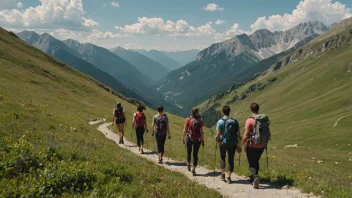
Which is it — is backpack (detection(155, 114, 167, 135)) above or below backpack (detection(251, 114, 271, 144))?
below

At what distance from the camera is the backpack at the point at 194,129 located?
51.5 ft

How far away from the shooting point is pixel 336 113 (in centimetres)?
12525

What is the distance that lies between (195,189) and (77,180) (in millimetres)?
4480

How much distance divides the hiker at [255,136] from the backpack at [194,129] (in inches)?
113

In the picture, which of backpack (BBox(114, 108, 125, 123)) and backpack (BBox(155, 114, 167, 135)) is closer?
backpack (BBox(155, 114, 167, 135))

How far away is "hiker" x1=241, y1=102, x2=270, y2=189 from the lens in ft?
43.1

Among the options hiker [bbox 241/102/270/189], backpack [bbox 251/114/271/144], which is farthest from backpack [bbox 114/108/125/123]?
backpack [bbox 251/114/271/144]

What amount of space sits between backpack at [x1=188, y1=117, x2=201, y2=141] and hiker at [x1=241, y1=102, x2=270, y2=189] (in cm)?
288

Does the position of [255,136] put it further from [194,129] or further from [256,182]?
[194,129]

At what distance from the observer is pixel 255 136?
1322cm

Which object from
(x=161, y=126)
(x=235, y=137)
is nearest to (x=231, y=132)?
(x=235, y=137)

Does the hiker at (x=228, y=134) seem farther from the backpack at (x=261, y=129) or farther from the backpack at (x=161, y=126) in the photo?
the backpack at (x=161, y=126)

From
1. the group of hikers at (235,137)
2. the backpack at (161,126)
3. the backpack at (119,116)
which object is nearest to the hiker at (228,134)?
the group of hikers at (235,137)

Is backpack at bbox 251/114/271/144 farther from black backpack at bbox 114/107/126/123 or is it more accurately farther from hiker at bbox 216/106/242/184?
black backpack at bbox 114/107/126/123
